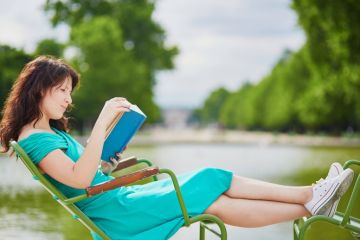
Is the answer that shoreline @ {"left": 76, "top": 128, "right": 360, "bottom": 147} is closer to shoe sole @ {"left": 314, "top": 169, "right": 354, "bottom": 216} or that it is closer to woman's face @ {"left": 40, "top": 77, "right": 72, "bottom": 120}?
woman's face @ {"left": 40, "top": 77, "right": 72, "bottom": 120}

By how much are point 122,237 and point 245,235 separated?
3.51 meters

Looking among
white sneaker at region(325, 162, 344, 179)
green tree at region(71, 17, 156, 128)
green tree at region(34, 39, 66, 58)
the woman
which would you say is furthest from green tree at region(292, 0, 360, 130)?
green tree at region(34, 39, 66, 58)

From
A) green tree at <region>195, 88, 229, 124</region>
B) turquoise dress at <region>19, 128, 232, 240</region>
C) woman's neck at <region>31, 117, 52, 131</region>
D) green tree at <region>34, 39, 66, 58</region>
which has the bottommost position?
green tree at <region>195, 88, 229, 124</region>

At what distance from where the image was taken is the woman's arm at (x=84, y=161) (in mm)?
3707

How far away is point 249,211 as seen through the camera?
3910 mm

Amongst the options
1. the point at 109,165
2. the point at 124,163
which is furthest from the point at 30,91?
the point at 124,163

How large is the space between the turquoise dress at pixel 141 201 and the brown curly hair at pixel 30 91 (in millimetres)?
148

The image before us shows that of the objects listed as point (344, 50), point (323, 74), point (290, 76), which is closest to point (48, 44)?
point (290, 76)

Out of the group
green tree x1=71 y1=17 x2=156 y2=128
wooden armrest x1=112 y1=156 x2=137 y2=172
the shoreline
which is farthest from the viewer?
green tree x1=71 y1=17 x2=156 y2=128

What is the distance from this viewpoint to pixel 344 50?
90.1ft

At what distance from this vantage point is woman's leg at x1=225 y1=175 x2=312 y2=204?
3.94 m

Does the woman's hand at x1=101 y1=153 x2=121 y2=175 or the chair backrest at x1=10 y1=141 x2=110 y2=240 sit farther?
the woman's hand at x1=101 y1=153 x2=121 y2=175

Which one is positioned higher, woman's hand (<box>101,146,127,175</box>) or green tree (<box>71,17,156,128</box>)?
woman's hand (<box>101,146,127,175</box>)

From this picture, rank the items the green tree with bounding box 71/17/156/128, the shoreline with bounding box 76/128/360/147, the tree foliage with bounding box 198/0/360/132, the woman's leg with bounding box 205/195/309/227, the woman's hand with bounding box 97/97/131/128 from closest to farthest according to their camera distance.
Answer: the woman's hand with bounding box 97/97/131/128
the woman's leg with bounding box 205/195/309/227
the tree foliage with bounding box 198/0/360/132
the shoreline with bounding box 76/128/360/147
the green tree with bounding box 71/17/156/128
